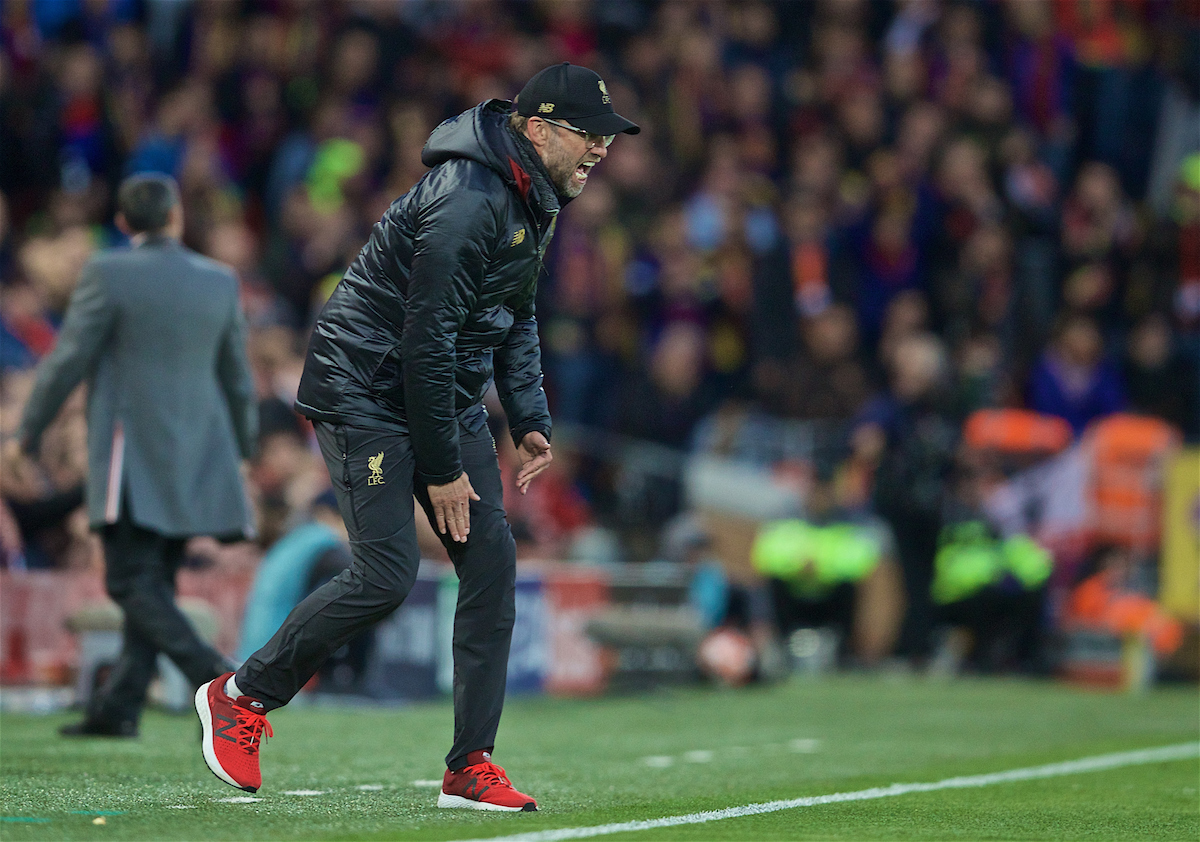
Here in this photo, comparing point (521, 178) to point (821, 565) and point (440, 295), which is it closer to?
point (440, 295)

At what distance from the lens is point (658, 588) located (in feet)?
42.5

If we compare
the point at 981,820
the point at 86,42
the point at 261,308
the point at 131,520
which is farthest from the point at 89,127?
the point at 981,820

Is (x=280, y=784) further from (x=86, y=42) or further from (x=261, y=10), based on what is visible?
(x=261, y=10)

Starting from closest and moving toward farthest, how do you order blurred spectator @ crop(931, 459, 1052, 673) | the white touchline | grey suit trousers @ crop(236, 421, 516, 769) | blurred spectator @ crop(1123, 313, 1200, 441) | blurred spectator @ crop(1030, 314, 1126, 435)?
the white touchline, grey suit trousers @ crop(236, 421, 516, 769), blurred spectator @ crop(931, 459, 1052, 673), blurred spectator @ crop(1123, 313, 1200, 441), blurred spectator @ crop(1030, 314, 1126, 435)

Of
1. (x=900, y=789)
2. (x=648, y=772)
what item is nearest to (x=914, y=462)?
(x=648, y=772)

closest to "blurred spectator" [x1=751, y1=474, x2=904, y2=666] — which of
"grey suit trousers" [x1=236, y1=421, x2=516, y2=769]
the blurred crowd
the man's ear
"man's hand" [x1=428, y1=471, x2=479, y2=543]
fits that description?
the blurred crowd

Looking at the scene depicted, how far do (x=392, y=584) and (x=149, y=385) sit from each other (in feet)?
7.60

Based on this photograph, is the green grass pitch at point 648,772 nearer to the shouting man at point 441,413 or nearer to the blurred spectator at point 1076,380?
the shouting man at point 441,413

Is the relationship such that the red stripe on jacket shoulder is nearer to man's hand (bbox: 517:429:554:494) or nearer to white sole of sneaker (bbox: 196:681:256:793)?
man's hand (bbox: 517:429:554:494)

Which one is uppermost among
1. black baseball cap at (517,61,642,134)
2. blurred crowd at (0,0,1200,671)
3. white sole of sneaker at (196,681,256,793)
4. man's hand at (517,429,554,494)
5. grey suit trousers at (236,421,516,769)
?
blurred crowd at (0,0,1200,671)

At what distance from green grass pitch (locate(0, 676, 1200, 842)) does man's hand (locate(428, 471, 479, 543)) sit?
816 mm

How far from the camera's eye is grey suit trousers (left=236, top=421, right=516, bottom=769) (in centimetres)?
522

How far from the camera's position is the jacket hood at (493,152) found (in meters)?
5.14

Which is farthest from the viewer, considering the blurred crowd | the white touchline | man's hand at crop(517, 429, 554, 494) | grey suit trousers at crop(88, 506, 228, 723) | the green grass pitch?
the blurred crowd
